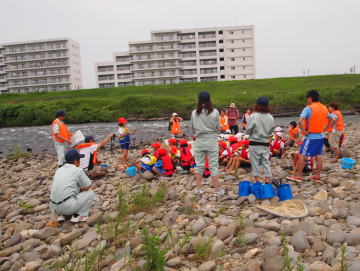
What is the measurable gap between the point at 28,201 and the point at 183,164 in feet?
12.8

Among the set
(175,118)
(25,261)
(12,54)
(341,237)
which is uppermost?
(12,54)

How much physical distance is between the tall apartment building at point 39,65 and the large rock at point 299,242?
84.9 meters

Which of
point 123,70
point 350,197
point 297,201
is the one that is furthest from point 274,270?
point 123,70

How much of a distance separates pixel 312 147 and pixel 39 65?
288 ft

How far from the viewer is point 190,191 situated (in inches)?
258

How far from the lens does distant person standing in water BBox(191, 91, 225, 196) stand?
5789 millimetres

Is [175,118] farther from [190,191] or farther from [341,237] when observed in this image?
[341,237]

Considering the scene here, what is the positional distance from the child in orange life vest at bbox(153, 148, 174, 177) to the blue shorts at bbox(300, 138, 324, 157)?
135 inches

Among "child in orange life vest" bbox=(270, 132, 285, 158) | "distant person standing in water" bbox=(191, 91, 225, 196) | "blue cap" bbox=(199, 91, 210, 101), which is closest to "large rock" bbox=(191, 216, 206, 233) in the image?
"distant person standing in water" bbox=(191, 91, 225, 196)

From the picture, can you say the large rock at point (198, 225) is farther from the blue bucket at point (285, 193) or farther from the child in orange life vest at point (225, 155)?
the child in orange life vest at point (225, 155)

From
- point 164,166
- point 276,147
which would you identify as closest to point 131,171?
point 164,166

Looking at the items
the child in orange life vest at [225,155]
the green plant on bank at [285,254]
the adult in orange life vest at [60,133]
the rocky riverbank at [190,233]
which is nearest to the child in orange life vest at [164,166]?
the rocky riverbank at [190,233]

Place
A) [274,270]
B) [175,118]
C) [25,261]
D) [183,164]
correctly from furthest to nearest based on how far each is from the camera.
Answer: [175,118] < [183,164] < [25,261] < [274,270]

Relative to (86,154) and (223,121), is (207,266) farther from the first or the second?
(223,121)
